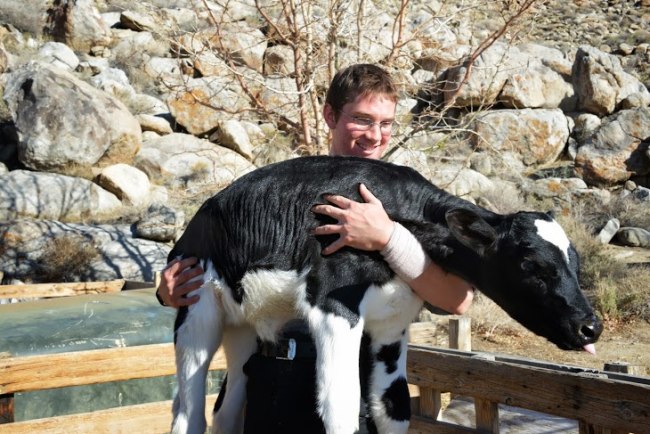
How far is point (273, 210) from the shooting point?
7.41 ft

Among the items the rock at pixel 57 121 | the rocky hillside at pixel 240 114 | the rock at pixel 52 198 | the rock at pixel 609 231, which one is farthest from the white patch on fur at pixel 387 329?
the rock at pixel 57 121

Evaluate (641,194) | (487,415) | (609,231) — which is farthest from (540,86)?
(487,415)

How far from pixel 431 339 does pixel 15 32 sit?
69.7ft

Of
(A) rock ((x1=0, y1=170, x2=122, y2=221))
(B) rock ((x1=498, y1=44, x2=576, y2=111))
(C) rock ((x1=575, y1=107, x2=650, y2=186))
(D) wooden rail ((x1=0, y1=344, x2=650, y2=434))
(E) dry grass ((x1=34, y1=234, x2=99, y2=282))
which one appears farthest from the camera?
(B) rock ((x1=498, y1=44, x2=576, y2=111))

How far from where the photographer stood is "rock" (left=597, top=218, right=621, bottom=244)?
1415cm

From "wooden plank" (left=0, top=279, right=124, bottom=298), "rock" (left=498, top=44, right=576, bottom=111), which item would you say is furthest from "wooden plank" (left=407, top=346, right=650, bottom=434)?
"rock" (left=498, top=44, right=576, bottom=111)

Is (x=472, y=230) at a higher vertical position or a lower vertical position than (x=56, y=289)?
higher

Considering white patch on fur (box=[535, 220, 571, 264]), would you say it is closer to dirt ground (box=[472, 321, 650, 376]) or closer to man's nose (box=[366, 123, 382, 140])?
man's nose (box=[366, 123, 382, 140])

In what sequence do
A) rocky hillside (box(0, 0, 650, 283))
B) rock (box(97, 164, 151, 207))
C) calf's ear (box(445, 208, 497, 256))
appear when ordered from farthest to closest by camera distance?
rock (box(97, 164, 151, 207))
rocky hillside (box(0, 0, 650, 283))
calf's ear (box(445, 208, 497, 256))

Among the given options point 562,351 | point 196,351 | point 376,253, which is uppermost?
point 376,253

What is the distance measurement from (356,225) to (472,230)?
17.8 inches

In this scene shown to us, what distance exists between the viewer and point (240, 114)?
9.73 meters

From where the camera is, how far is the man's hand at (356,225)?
208 centimetres

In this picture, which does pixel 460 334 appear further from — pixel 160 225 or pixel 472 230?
pixel 160 225
